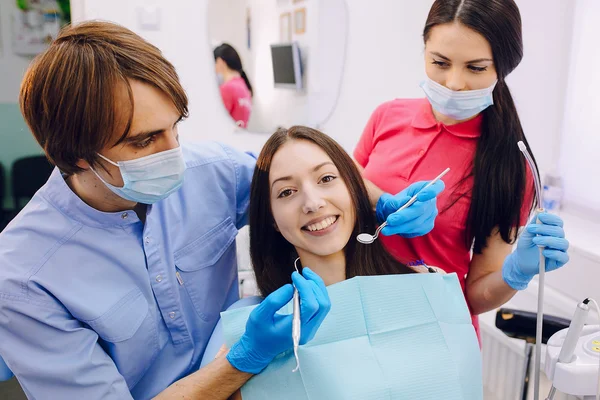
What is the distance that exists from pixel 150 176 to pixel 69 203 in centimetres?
18

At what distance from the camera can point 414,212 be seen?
1227 millimetres

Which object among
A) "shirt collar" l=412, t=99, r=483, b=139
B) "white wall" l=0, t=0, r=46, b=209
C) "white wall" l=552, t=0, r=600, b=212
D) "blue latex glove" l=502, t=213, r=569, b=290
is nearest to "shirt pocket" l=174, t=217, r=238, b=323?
"shirt collar" l=412, t=99, r=483, b=139

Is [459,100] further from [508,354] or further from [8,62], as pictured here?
[8,62]

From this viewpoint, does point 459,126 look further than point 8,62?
No

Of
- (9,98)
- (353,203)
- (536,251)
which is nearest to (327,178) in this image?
(353,203)

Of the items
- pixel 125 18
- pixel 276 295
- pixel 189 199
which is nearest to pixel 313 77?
pixel 125 18

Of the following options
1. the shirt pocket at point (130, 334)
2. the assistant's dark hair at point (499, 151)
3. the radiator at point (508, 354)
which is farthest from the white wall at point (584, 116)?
the shirt pocket at point (130, 334)

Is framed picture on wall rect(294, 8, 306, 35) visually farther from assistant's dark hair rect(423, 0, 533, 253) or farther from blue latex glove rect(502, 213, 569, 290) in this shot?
blue latex glove rect(502, 213, 569, 290)

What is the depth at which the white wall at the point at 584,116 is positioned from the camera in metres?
2.09

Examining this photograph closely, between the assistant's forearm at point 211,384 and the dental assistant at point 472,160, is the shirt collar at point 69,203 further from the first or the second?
the dental assistant at point 472,160

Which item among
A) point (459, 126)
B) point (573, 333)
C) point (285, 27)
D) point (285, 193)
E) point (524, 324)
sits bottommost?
point (524, 324)

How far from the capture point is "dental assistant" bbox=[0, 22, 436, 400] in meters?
0.98

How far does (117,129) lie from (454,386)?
0.90m

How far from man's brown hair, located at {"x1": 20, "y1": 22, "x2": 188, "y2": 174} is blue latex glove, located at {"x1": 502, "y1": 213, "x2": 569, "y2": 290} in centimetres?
89
